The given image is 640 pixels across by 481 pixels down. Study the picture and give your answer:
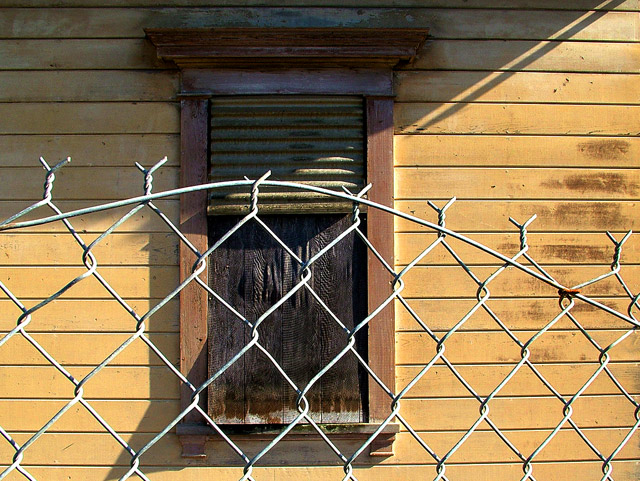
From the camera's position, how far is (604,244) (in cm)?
273

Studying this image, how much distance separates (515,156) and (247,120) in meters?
1.49

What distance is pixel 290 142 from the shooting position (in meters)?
2.67

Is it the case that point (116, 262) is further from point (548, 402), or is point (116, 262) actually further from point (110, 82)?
point (548, 402)

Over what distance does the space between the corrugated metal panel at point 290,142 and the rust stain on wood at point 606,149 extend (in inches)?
49.7

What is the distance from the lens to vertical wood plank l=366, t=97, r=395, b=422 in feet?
8.55

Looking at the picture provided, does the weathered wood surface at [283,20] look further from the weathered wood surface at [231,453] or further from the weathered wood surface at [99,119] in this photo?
the weathered wood surface at [231,453]

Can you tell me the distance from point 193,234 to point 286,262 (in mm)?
512

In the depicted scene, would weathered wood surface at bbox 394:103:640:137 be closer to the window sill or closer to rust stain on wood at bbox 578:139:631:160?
rust stain on wood at bbox 578:139:631:160

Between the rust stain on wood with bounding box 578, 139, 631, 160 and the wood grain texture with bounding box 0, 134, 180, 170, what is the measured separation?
2260mm

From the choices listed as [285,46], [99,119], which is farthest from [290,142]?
[99,119]

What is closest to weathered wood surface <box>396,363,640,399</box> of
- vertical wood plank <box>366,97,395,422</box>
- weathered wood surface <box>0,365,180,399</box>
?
vertical wood plank <box>366,97,395,422</box>

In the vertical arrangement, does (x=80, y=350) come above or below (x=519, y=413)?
above

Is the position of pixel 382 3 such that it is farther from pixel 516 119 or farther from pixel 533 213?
pixel 533 213

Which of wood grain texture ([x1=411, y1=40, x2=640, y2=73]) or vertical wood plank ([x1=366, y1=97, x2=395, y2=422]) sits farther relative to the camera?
wood grain texture ([x1=411, y1=40, x2=640, y2=73])
